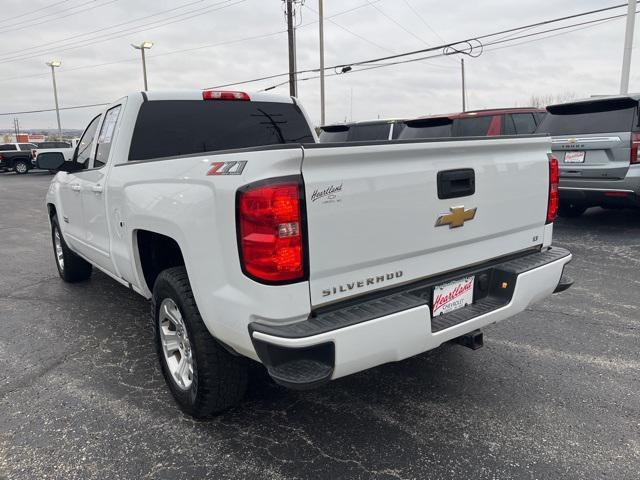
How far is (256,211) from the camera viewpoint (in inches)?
81.4

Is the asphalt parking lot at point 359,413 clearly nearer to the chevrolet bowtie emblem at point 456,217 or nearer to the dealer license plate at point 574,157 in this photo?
the chevrolet bowtie emblem at point 456,217

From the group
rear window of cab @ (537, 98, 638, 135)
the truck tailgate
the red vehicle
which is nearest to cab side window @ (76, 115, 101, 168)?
the truck tailgate

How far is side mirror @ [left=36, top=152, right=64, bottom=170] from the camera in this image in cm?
448

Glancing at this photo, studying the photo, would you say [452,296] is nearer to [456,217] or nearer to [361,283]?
[456,217]

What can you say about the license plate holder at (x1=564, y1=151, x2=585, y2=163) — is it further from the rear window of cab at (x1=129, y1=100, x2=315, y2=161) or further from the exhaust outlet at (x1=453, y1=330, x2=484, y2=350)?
the exhaust outlet at (x1=453, y1=330, x2=484, y2=350)

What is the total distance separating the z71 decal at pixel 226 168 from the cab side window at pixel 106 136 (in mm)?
1916

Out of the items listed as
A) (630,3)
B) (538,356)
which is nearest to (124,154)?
(538,356)

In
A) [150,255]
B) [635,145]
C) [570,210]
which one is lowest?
[570,210]

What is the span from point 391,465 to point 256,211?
4.61 ft

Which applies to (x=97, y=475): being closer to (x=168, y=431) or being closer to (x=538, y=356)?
(x=168, y=431)

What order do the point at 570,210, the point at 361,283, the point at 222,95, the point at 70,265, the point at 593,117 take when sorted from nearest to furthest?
the point at 361,283, the point at 222,95, the point at 70,265, the point at 593,117, the point at 570,210

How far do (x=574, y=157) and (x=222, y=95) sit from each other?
5535 mm

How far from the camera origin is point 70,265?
218 inches

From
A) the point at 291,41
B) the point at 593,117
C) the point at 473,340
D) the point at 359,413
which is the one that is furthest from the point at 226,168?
the point at 291,41
